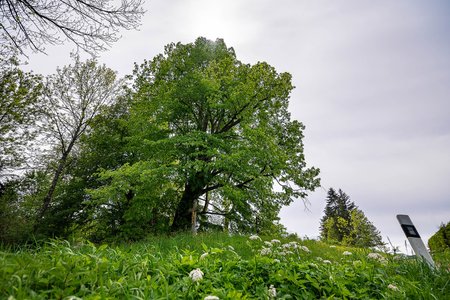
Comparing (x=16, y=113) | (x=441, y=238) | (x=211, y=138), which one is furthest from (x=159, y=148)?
(x=441, y=238)

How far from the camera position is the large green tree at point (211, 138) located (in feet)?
34.0

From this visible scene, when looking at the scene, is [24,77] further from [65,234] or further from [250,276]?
[250,276]

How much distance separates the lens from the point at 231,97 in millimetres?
10578

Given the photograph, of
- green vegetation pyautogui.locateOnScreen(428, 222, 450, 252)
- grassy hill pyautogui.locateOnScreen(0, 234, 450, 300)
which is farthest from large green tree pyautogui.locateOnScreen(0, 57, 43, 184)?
green vegetation pyautogui.locateOnScreen(428, 222, 450, 252)

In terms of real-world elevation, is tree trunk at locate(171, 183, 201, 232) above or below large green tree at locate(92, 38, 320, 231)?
below

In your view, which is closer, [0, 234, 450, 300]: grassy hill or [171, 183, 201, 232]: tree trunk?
[0, 234, 450, 300]: grassy hill

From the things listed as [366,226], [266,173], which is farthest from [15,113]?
[366,226]

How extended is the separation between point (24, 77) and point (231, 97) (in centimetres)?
1194

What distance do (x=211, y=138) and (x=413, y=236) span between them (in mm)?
7379

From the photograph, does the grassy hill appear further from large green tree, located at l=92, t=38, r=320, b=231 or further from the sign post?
large green tree, located at l=92, t=38, r=320, b=231

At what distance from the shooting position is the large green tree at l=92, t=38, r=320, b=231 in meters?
10.4

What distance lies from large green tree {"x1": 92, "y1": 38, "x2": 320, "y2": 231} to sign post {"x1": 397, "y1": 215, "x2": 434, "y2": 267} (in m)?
5.45

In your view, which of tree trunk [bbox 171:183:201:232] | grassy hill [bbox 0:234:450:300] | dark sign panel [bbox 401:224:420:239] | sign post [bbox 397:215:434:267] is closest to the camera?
grassy hill [bbox 0:234:450:300]

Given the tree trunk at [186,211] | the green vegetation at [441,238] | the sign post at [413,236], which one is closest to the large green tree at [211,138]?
the tree trunk at [186,211]
